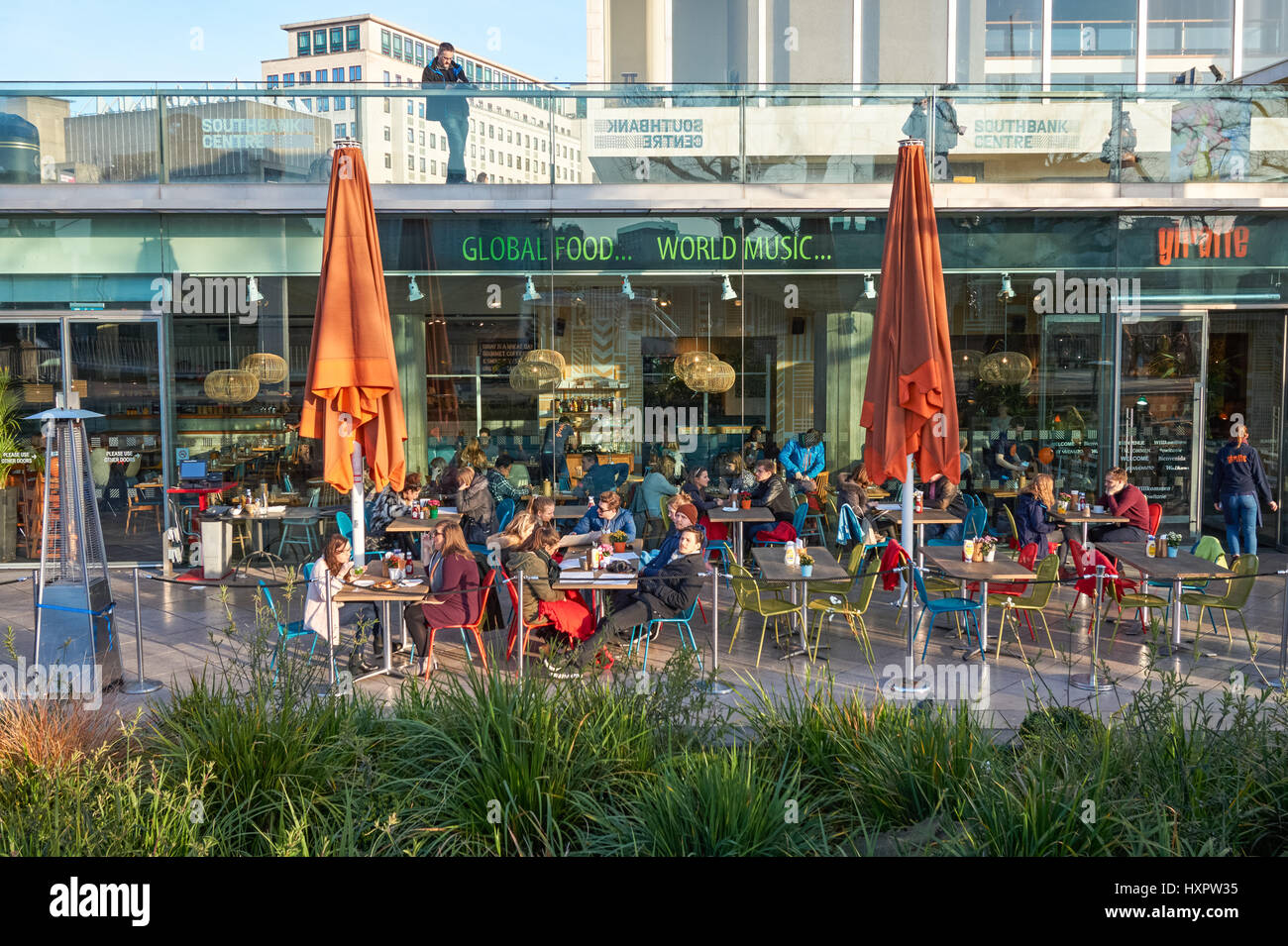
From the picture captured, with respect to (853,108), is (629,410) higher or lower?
lower

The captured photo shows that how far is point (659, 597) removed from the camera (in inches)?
342

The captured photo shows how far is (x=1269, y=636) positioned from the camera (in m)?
9.49

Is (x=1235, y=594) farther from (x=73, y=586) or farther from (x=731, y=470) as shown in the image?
(x=73, y=586)

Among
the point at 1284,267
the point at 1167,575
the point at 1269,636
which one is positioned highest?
the point at 1284,267

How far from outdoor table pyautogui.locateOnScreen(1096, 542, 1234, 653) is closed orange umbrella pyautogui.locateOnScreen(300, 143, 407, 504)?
666 centimetres

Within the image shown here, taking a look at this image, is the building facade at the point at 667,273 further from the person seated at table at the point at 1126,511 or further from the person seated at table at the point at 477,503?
the person seated at table at the point at 1126,511

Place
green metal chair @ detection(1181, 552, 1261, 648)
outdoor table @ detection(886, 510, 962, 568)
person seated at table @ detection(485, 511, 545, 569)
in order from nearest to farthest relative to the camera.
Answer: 1. green metal chair @ detection(1181, 552, 1261, 648)
2. person seated at table @ detection(485, 511, 545, 569)
3. outdoor table @ detection(886, 510, 962, 568)

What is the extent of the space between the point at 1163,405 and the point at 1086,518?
3575 millimetres

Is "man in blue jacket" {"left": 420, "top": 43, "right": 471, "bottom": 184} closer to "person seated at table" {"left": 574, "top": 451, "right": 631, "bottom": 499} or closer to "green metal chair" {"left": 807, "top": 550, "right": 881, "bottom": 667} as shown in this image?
"person seated at table" {"left": 574, "top": 451, "right": 631, "bottom": 499}

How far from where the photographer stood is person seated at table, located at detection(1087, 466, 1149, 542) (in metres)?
10.8

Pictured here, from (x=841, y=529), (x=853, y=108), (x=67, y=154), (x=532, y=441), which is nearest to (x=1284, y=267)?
(x=853, y=108)

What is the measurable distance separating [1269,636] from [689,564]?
540 cm

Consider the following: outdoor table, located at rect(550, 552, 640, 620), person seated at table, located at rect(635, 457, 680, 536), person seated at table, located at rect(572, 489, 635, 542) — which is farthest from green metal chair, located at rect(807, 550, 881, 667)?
person seated at table, located at rect(635, 457, 680, 536)
